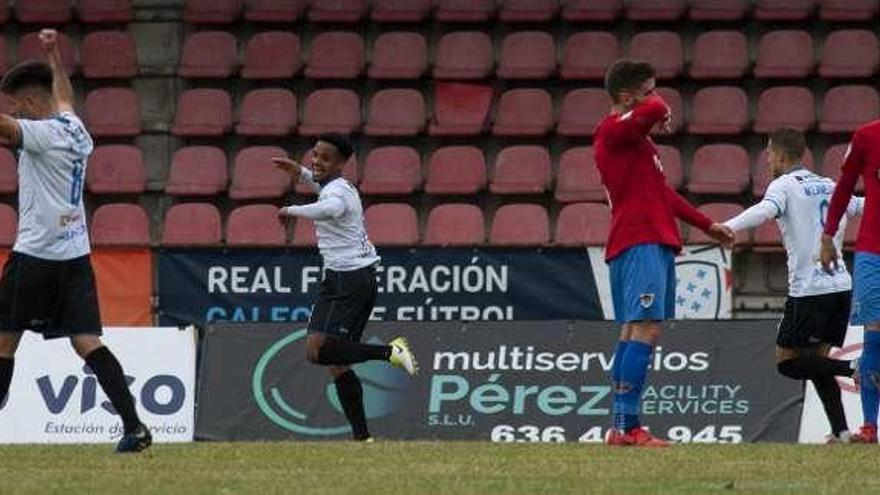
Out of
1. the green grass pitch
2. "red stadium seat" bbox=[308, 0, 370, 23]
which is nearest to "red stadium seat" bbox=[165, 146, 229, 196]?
"red stadium seat" bbox=[308, 0, 370, 23]

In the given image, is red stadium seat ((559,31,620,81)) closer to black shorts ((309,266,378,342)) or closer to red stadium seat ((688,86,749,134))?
red stadium seat ((688,86,749,134))

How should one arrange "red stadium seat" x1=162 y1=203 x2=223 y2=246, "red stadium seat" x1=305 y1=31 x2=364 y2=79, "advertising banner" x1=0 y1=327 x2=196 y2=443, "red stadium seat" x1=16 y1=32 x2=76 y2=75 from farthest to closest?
"red stadium seat" x1=16 y1=32 x2=76 y2=75 → "red stadium seat" x1=305 y1=31 x2=364 y2=79 → "red stadium seat" x1=162 y1=203 x2=223 y2=246 → "advertising banner" x1=0 y1=327 x2=196 y2=443

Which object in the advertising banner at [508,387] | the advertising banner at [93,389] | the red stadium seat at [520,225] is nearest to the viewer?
the advertising banner at [508,387]

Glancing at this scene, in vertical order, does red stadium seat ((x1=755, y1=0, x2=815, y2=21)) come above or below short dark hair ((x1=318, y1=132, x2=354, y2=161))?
above

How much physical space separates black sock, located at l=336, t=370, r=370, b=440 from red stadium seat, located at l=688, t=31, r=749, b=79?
7.58m

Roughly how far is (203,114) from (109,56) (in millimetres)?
1323

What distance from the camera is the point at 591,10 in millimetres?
20938

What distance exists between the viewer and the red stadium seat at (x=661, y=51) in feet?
66.2

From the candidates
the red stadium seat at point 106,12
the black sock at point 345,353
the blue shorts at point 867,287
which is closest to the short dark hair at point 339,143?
the black sock at point 345,353

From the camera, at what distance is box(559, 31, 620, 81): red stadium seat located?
66.6ft

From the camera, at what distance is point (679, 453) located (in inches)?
428

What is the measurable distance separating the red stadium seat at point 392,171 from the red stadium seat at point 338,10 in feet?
6.25

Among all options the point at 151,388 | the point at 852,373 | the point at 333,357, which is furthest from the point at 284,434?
the point at 852,373

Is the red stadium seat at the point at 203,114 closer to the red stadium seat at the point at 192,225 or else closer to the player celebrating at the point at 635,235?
the red stadium seat at the point at 192,225
